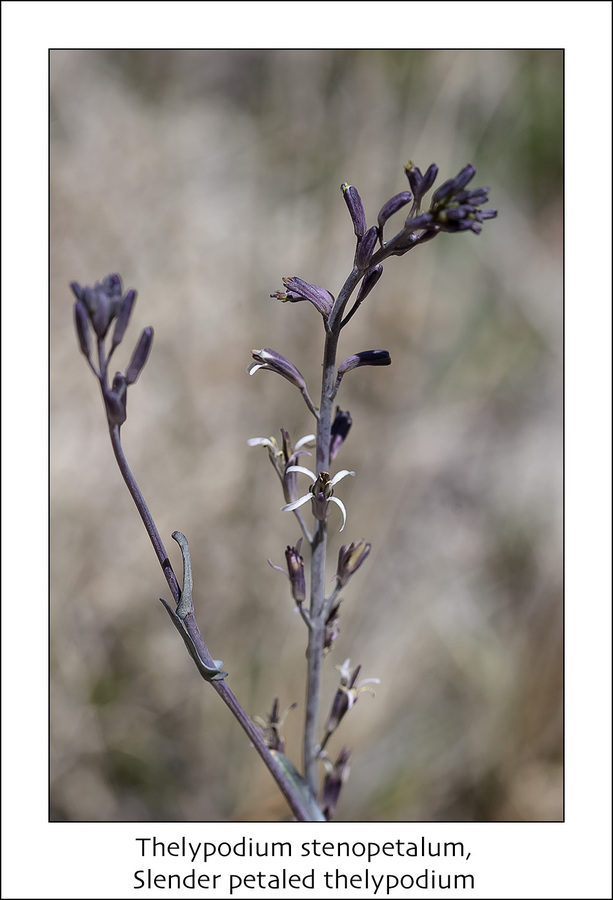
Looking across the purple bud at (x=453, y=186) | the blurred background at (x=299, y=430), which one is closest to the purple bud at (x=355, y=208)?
the purple bud at (x=453, y=186)

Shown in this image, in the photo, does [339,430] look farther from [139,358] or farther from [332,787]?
[332,787]

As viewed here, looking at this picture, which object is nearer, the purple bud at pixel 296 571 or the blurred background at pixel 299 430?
the purple bud at pixel 296 571

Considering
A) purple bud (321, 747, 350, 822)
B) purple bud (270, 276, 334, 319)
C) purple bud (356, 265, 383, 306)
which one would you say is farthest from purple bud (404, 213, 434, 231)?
purple bud (321, 747, 350, 822)

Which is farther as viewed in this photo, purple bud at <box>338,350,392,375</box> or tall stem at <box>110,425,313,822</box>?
purple bud at <box>338,350,392,375</box>

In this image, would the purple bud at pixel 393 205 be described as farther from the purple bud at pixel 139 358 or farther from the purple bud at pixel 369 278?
the purple bud at pixel 139 358

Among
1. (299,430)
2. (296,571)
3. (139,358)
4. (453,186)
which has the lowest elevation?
(296,571)

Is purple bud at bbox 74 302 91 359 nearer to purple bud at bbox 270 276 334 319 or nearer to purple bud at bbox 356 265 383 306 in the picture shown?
purple bud at bbox 270 276 334 319

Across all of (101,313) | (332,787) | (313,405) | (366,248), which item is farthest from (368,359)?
(332,787)
